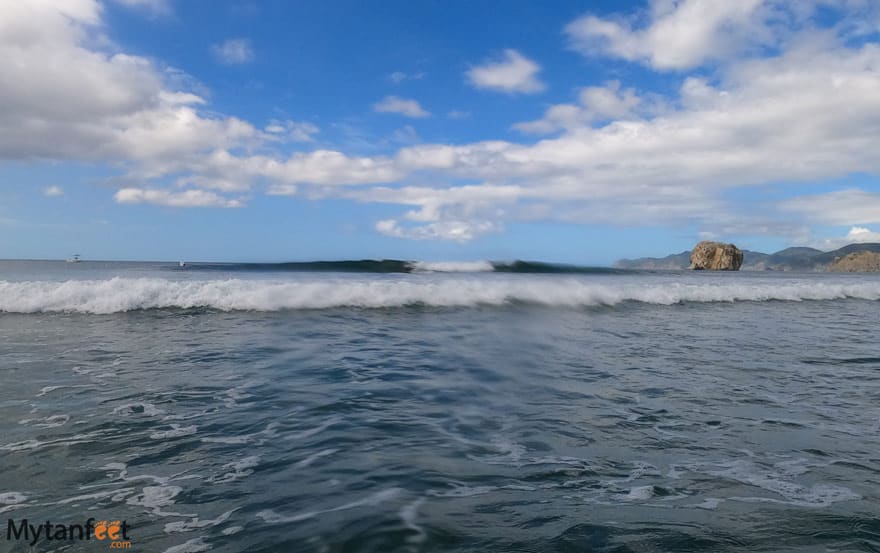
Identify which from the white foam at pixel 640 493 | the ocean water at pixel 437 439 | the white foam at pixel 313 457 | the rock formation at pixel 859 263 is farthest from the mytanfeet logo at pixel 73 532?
the rock formation at pixel 859 263

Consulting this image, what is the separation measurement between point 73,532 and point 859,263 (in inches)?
5615

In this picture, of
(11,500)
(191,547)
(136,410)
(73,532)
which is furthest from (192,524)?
(136,410)

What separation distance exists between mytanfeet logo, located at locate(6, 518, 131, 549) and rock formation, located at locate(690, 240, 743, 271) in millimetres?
98559

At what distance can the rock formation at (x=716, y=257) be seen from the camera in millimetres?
87625

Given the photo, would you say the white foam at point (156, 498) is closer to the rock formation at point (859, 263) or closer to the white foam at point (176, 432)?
the white foam at point (176, 432)

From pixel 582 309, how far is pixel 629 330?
4.66 meters

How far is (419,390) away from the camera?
636 cm

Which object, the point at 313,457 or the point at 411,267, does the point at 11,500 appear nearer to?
the point at 313,457

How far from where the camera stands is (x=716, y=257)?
287 ft

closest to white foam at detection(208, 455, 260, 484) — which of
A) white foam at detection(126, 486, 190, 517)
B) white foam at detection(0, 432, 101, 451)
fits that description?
white foam at detection(126, 486, 190, 517)

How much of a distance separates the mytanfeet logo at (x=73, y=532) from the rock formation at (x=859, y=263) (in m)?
134

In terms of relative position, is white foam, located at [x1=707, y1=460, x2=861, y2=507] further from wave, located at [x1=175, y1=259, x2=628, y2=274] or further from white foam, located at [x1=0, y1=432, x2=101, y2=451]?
wave, located at [x1=175, y1=259, x2=628, y2=274]

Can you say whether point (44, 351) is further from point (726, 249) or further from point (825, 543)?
point (726, 249)

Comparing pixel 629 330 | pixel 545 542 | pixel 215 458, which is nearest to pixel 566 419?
pixel 545 542
